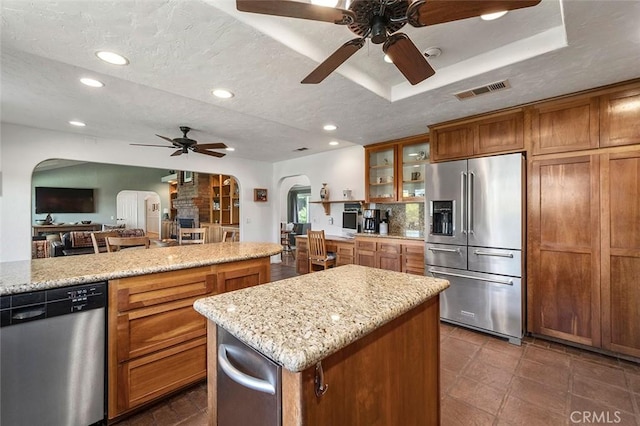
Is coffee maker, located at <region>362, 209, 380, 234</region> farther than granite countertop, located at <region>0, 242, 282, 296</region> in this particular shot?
Yes

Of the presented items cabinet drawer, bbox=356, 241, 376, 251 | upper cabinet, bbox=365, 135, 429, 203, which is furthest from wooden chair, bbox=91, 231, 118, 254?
upper cabinet, bbox=365, 135, 429, 203

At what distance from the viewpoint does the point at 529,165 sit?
2.77m

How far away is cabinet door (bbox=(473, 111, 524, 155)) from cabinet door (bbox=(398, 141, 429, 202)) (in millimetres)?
1079

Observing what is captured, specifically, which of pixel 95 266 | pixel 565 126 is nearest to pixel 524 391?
pixel 565 126

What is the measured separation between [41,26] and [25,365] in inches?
72.5

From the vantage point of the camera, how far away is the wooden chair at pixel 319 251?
4.66 m

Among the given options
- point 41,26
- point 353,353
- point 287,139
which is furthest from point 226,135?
point 353,353

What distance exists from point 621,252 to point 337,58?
2859 mm

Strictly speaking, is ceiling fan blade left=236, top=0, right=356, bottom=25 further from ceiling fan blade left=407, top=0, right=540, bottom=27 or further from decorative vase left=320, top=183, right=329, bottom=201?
decorative vase left=320, top=183, right=329, bottom=201

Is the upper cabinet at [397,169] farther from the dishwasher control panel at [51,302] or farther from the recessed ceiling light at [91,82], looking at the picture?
the dishwasher control panel at [51,302]

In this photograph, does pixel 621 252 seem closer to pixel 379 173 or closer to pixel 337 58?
pixel 337 58

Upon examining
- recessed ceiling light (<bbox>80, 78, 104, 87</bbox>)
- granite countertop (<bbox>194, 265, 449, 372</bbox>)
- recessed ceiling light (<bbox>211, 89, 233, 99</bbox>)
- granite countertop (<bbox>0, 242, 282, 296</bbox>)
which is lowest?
granite countertop (<bbox>194, 265, 449, 372</bbox>)

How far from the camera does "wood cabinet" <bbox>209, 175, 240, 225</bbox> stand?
7146 mm

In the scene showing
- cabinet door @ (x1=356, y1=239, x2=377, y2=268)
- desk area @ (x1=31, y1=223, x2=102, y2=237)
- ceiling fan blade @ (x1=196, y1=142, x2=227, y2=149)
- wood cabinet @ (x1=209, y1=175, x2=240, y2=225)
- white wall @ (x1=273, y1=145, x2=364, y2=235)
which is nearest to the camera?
ceiling fan blade @ (x1=196, y1=142, x2=227, y2=149)
